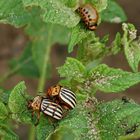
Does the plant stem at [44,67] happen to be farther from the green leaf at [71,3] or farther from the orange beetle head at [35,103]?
the green leaf at [71,3]

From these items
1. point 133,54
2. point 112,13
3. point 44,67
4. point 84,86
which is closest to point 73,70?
point 84,86

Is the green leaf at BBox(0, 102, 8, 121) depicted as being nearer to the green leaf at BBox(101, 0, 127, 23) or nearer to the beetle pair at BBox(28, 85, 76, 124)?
the beetle pair at BBox(28, 85, 76, 124)

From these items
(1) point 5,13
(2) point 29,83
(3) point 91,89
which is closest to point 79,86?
(3) point 91,89

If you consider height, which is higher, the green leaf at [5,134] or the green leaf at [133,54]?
the green leaf at [133,54]

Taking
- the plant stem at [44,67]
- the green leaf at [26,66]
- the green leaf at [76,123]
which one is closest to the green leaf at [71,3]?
the green leaf at [76,123]

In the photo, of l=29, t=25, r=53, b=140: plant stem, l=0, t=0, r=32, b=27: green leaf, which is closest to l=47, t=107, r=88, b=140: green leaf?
l=0, t=0, r=32, b=27: green leaf

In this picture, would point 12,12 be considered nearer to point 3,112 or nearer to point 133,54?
point 3,112
